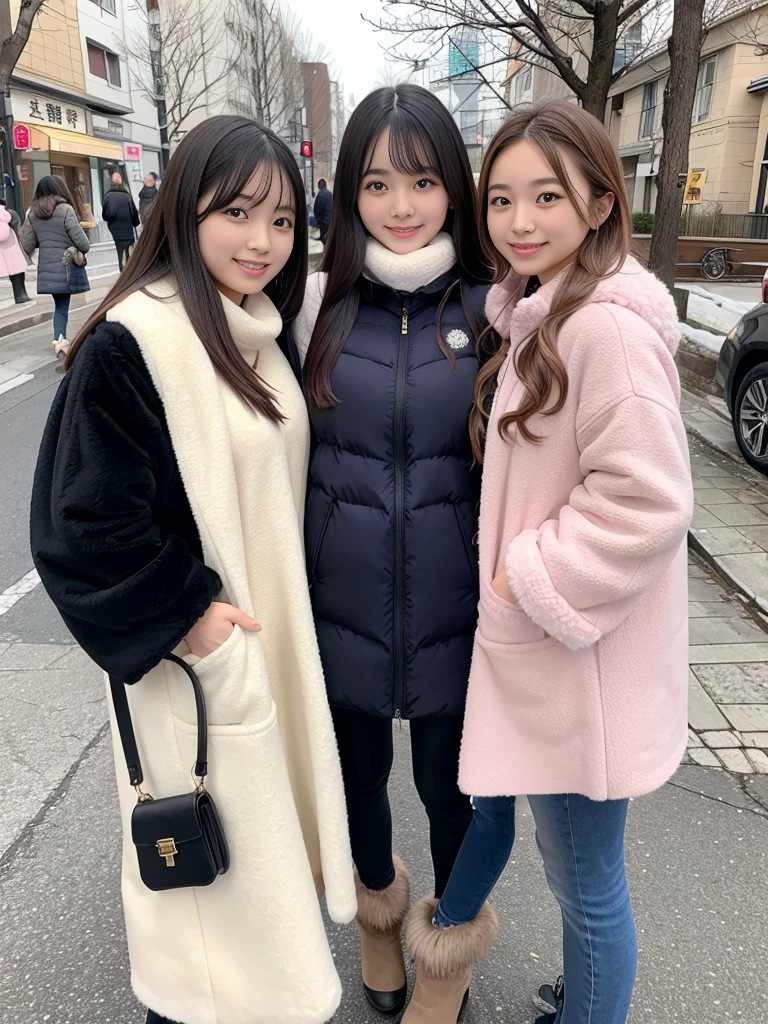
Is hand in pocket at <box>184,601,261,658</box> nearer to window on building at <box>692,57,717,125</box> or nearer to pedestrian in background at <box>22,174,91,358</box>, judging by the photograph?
pedestrian in background at <box>22,174,91,358</box>

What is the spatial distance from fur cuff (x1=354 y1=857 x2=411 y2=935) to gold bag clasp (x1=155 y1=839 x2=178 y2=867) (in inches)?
25.1

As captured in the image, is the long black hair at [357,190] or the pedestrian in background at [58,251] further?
the pedestrian in background at [58,251]

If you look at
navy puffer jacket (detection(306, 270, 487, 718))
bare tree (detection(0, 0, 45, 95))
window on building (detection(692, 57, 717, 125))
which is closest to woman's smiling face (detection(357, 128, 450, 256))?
navy puffer jacket (detection(306, 270, 487, 718))

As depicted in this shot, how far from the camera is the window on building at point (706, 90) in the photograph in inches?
969

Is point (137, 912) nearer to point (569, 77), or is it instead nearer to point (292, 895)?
point (292, 895)

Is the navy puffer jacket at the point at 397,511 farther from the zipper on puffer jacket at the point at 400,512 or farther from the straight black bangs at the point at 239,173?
the straight black bangs at the point at 239,173

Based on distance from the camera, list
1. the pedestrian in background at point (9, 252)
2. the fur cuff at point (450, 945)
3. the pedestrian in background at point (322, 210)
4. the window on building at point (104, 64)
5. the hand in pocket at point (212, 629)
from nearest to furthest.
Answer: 1. the hand in pocket at point (212, 629)
2. the fur cuff at point (450, 945)
3. the pedestrian in background at point (9, 252)
4. the pedestrian in background at point (322, 210)
5. the window on building at point (104, 64)

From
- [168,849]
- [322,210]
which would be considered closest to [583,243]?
[168,849]

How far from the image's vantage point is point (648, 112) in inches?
1164

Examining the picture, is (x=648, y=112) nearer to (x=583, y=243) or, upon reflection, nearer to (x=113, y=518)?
(x=583, y=243)

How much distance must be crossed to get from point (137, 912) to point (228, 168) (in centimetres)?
147

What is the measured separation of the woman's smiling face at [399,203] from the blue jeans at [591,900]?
46.2 inches

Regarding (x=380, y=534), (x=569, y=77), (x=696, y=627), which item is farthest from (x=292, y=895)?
(x=569, y=77)

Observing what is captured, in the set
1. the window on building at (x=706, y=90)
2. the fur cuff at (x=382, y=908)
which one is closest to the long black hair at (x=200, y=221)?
the fur cuff at (x=382, y=908)
